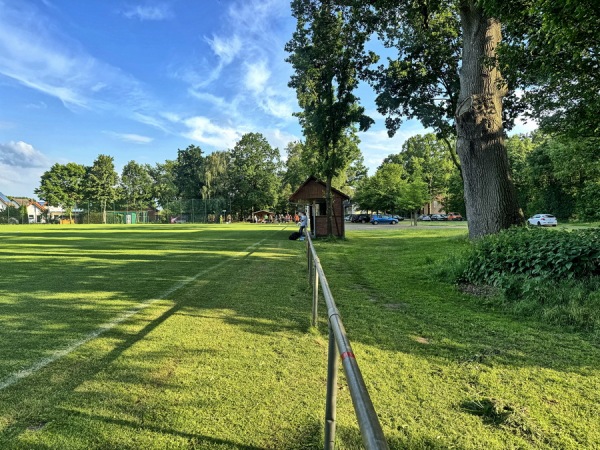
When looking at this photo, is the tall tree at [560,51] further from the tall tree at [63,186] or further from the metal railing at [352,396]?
the tall tree at [63,186]

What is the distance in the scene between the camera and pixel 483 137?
9102 mm

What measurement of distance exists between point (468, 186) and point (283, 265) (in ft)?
18.6

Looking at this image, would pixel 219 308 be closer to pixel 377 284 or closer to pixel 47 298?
pixel 47 298

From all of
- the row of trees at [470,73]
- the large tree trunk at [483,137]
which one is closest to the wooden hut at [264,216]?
the row of trees at [470,73]

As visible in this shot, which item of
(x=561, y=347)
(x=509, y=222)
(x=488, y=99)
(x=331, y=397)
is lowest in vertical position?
(x=561, y=347)

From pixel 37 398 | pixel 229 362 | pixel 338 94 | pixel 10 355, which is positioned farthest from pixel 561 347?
pixel 338 94

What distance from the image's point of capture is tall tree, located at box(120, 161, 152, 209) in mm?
88938

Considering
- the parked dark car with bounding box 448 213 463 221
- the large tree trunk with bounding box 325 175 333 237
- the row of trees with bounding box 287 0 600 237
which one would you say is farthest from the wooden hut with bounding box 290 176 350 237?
the parked dark car with bounding box 448 213 463 221

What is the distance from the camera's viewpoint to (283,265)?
11.2 meters

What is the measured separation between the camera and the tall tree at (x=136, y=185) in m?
88.9

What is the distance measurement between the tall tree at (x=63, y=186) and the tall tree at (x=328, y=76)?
227 feet

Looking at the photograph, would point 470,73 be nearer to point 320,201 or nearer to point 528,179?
point 320,201

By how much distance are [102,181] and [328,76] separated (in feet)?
253

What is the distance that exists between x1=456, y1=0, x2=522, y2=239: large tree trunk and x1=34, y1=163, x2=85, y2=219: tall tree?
80.5 meters
